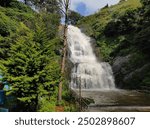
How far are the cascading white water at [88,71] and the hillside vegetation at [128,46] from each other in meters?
1.13

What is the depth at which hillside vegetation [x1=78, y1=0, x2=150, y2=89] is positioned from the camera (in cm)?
4156

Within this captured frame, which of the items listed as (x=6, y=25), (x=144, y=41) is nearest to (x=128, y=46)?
(x=144, y=41)

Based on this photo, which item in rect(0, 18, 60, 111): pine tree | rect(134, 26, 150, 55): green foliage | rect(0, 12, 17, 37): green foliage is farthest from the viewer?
rect(134, 26, 150, 55): green foliage

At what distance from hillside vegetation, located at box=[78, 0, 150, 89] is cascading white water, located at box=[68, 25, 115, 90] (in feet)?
3.71

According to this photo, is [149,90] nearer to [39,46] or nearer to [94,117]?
[39,46]

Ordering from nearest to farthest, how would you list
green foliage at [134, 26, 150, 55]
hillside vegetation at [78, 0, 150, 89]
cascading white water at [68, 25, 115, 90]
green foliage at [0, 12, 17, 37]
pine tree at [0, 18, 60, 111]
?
pine tree at [0, 18, 60, 111] < green foliage at [0, 12, 17, 37] < hillside vegetation at [78, 0, 150, 89] < green foliage at [134, 26, 150, 55] < cascading white water at [68, 25, 115, 90]

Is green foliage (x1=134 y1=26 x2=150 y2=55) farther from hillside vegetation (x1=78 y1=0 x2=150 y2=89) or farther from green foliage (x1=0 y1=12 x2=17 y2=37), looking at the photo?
green foliage (x1=0 y1=12 x2=17 y2=37)

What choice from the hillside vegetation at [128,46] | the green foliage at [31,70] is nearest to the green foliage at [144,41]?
the hillside vegetation at [128,46]

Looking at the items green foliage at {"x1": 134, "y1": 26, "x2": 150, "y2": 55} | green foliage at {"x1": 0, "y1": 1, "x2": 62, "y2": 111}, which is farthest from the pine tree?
green foliage at {"x1": 134, "y1": 26, "x2": 150, "y2": 55}

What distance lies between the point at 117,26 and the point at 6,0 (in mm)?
19410

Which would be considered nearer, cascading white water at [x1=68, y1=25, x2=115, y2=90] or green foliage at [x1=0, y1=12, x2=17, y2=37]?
green foliage at [x1=0, y1=12, x2=17, y2=37]

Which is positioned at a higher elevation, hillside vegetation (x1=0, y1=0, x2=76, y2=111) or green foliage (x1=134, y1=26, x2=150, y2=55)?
green foliage (x1=134, y1=26, x2=150, y2=55)

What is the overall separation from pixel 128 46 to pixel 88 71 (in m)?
7.42

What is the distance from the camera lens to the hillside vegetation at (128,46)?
41562 millimetres
